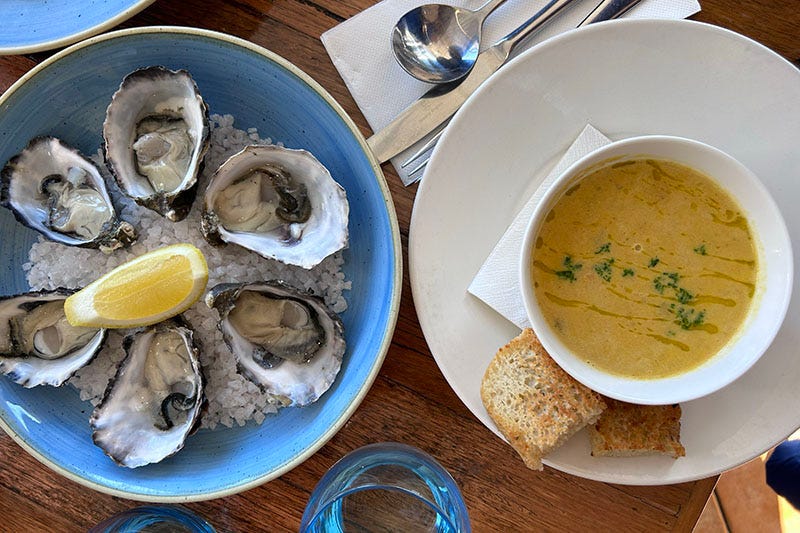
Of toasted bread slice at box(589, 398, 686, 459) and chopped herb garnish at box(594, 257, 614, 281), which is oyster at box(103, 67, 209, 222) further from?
toasted bread slice at box(589, 398, 686, 459)

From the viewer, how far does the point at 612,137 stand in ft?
4.05

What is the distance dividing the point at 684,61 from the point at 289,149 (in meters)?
0.67

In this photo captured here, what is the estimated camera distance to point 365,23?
53.1 inches

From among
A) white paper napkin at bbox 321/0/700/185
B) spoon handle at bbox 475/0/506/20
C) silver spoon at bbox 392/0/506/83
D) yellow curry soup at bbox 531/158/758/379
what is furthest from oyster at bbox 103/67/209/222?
yellow curry soup at bbox 531/158/758/379

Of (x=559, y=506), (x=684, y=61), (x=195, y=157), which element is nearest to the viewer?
(x=684, y=61)

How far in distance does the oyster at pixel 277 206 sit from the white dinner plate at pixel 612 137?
172 millimetres

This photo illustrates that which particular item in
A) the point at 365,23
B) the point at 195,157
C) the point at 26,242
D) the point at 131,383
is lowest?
the point at 131,383

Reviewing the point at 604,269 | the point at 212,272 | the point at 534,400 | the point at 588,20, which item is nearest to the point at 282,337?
the point at 212,272

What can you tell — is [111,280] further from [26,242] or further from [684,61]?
[684,61]

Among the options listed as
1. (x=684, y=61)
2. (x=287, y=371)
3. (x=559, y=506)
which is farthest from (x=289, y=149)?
(x=559, y=506)

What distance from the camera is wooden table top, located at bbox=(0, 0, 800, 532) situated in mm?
1369

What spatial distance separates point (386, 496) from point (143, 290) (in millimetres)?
568

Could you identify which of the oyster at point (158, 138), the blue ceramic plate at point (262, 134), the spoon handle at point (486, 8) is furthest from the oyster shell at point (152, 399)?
the spoon handle at point (486, 8)

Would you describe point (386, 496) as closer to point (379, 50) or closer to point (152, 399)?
point (152, 399)
